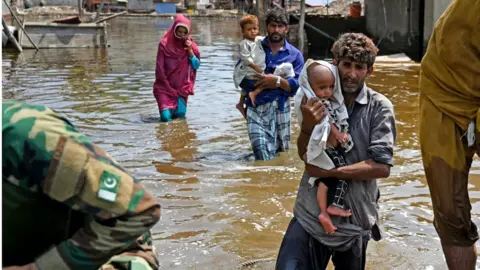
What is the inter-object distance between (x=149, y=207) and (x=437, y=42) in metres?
1.92

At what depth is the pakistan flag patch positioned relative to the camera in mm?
1725

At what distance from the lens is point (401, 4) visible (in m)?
21.2

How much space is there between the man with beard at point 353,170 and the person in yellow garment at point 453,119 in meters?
0.27

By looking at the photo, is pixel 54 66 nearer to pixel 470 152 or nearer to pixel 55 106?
pixel 55 106

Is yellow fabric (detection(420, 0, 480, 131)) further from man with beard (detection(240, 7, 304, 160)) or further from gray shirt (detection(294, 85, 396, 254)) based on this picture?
man with beard (detection(240, 7, 304, 160))

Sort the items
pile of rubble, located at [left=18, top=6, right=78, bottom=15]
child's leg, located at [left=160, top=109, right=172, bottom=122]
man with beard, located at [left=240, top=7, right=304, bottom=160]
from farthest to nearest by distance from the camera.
Result: pile of rubble, located at [left=18, top=6, right=78, bottom=15], child's leg, located at [left=160, top=109, right=172, bottom=122], man with beard, located at [left=240, top=7, right=304, bottom=160]

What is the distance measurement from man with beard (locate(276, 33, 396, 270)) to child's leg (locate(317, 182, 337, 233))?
4 cm

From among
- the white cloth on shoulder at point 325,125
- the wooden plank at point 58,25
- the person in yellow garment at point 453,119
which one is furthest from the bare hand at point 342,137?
the wooden plank at point 58,25

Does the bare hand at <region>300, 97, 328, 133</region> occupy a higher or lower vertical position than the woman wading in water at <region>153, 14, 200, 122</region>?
higher

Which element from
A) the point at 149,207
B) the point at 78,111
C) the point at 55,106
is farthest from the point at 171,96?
the point at 149,207

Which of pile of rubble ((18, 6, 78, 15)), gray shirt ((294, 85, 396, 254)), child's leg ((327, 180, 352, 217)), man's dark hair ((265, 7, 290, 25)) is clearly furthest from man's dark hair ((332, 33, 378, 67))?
pile of rubble ((18, 6, 78, 15))

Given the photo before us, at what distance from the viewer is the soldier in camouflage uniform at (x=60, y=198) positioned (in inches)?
66.1

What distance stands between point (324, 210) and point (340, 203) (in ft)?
0.26

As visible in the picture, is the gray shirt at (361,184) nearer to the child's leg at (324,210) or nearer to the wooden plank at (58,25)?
the child's leg at (324,210)
